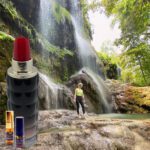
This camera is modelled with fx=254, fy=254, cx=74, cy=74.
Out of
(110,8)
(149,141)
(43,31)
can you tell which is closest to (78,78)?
(43,31)

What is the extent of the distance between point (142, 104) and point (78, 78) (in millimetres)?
3398

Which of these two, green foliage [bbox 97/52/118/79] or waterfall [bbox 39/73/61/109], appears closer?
waterfall [bbox 39/73/61/109]

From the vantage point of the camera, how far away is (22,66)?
1.27m

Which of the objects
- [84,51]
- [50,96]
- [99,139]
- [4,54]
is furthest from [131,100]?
[99,139]

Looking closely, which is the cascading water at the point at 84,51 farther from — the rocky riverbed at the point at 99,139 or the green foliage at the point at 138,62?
the rocky riverbed at the point at 99,139

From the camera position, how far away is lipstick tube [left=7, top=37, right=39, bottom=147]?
4.12 feet

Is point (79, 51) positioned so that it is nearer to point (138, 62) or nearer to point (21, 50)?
point (138, 62)

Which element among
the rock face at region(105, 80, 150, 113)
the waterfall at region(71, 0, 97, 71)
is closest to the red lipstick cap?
the rock face at region(105, 80, 150, 113)

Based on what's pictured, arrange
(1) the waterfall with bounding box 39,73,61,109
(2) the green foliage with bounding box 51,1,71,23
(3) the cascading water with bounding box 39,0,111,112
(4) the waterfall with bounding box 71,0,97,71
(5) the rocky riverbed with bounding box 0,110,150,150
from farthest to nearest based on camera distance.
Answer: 1. (4) the waterfall with bounding box 71,0,97,71
2. (2) the green foliage with bounding box 51,1,71,23
3. (3) the cascading water with bounding box 39,0,111,112
4. (1) the waterfall with bounding box 39,73,61,109
5. (5) the rocky riverbed with bounding box 0,110,150,150

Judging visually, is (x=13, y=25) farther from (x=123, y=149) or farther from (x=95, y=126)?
(x=123, y=149)

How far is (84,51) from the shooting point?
15234 mm

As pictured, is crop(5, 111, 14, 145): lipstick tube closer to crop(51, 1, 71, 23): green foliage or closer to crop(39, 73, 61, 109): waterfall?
crop(39, 73, 61, 109): waterfall

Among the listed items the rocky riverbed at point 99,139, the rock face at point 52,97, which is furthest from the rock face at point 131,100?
the rocky riverbed at point 99,139

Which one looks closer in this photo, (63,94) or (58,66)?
(63,94)
